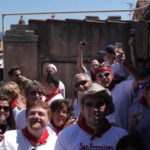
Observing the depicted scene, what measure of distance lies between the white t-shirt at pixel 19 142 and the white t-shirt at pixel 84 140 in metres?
0.22

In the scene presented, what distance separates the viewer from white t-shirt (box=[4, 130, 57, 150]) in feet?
12.3

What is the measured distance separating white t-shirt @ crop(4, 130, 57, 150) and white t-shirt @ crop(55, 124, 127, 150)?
22 centimetres

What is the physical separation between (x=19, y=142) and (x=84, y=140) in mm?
606

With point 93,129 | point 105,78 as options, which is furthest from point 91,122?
point 105,78

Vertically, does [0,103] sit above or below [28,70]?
above

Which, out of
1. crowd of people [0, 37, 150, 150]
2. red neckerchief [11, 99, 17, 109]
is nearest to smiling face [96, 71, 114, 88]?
crowd of people [0, 37, 150, 150]

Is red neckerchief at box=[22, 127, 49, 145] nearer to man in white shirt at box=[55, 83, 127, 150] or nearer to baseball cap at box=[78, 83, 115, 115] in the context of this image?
man in white shirt at box=[55, 83, 127, 150]

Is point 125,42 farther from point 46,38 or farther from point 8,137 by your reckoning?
point 8,137

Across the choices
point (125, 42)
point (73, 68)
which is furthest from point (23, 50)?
point (125, 42)

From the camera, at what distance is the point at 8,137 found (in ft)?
12.3

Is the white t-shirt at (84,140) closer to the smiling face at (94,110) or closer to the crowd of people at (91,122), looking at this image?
the crowd of people at (91,122)

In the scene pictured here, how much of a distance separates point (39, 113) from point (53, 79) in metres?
1.91

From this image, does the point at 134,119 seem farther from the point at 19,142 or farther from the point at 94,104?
the point at 19,142

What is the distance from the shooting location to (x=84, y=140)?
3.54 metres
